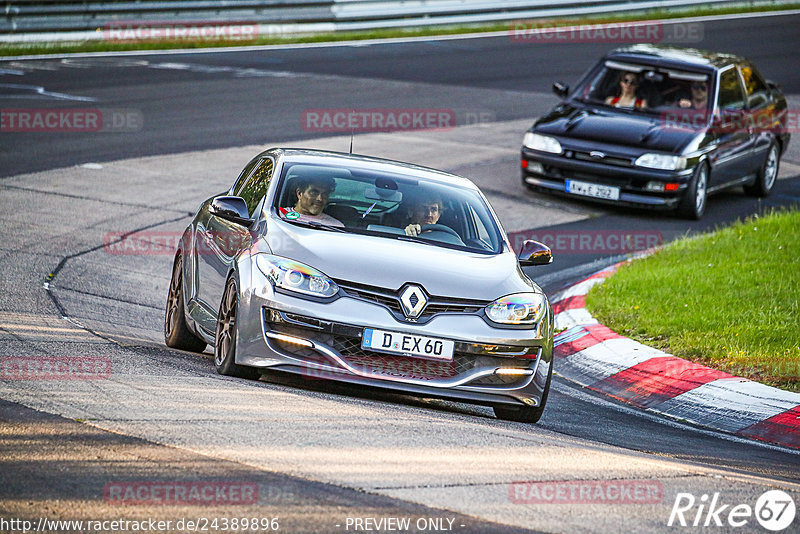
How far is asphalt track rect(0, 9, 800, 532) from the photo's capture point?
5.22 meters

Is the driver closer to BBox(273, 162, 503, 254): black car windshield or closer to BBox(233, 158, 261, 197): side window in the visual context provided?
BBox(273, 162, 503, 254): black car windshield

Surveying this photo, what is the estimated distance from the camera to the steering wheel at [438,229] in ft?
26.5

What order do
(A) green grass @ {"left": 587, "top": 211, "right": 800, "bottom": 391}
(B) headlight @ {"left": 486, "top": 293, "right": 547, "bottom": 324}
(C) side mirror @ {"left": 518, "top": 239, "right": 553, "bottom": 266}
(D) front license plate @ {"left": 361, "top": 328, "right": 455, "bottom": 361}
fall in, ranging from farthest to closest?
(A) green grass @ {"left": 587, "top": 211, "right": 800, "bottom": 391} < (C) side mirror @ {"left": 518, "top": 239, "right": 553, "bottom": 266} < (B) headlight @ {"left": 486, "top": 293, "right": 547, "bottom": 324} < (D) front license plate @ {"left": 361, "top": 328, "right": 455, "bottom": 361}

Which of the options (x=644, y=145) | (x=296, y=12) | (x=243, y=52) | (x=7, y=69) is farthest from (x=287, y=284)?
(x=296, y=12)

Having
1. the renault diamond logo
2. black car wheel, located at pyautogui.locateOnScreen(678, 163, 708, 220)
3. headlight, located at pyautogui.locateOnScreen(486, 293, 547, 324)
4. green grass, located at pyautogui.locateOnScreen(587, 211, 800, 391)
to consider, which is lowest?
black car wheel, located at pyautogui.locateOnScreen(678, 163, 708, 220)

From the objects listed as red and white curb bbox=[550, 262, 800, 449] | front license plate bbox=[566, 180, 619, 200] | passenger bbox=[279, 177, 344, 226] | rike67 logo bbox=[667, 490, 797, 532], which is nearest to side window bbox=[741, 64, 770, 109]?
front license plate bbox=[566, 180, 619, 200]

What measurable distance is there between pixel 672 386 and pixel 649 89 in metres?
8.13

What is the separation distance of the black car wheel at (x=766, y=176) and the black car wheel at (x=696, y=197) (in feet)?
6.07

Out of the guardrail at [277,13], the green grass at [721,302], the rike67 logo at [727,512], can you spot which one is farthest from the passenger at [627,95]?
the guardrail at [277,13]

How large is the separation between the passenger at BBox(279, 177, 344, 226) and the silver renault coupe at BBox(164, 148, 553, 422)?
0.01m

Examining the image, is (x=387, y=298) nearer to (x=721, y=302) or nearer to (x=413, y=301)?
(x=413, y=301)

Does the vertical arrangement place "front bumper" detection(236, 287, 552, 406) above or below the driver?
below

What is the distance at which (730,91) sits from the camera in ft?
55.3

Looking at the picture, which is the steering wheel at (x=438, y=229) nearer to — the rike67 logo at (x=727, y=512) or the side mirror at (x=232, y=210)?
the side mirror at (x=232, y=210)
